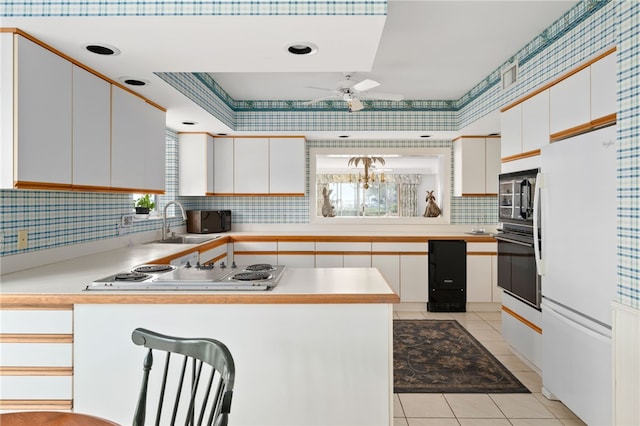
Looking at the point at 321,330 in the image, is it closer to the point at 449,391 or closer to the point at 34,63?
the point at 449,391

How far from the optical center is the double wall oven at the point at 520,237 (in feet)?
9.21

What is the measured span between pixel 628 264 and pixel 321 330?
140 cm

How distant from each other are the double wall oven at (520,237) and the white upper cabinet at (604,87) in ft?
1.98

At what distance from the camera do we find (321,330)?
185cm

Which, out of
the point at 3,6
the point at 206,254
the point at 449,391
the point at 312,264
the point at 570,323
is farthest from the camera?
the point at 312,264

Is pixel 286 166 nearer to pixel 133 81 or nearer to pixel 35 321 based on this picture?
pixel 133 81

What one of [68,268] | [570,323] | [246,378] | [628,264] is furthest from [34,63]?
[570,323]

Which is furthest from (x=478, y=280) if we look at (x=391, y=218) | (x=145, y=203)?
(x=145, y=203)

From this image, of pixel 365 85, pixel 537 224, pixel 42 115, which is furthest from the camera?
pixel 365 85

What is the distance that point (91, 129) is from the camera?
7.97 feet

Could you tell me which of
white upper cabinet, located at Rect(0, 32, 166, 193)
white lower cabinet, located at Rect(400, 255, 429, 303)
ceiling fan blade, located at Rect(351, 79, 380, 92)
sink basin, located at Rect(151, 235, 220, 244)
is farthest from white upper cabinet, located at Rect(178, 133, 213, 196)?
white lower cabinet, located at Rect(400, 255, 429, 303)

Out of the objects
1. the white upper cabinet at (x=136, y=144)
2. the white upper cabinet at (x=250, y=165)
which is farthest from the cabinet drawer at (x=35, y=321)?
the white upper cabinet at (x=250, y=165)

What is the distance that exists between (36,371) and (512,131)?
3.55 meters

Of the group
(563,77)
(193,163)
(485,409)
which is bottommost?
(485,409)
